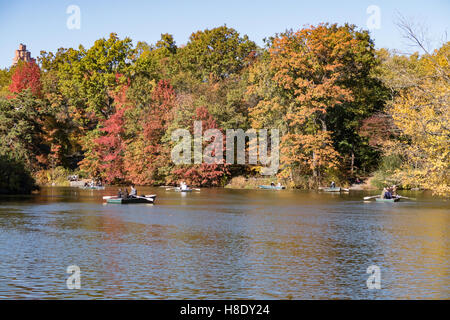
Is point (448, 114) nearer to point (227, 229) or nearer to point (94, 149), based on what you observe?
point (227, 229)

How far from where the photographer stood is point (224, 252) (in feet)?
87.2

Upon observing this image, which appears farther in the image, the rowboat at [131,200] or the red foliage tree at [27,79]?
the red foliage tree at [27,79]

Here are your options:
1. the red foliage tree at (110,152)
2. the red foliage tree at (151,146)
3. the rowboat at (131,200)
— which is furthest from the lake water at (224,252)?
the red foliage tree at (110,152)

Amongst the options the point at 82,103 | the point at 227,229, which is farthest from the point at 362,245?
the point at 82,103

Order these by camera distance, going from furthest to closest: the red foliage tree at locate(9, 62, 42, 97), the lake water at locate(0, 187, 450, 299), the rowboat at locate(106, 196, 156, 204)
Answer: the red foliage tree at locate(9, 62, 42, 97)
the rowboat at locate(106, 196, 156, 204)
the lake water at locate(0, 187, 450, 299)

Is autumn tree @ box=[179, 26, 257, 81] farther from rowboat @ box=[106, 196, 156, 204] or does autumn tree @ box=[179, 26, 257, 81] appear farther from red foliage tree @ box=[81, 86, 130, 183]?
rowboat @ box=[106, 196, 156, 204]

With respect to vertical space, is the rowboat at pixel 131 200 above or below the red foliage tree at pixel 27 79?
below

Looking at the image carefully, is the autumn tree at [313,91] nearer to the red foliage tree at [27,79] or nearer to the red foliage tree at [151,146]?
the red foliage tree at [151,146]

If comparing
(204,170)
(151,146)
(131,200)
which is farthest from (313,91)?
(131,200)

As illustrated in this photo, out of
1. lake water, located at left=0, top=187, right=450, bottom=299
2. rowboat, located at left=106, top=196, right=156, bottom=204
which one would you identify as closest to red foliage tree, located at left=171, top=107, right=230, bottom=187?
rowboat, located at left=106, top=196, right=156, bottom=204

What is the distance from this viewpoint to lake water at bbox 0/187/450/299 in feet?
64.8

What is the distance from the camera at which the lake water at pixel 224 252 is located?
1977 centimetres

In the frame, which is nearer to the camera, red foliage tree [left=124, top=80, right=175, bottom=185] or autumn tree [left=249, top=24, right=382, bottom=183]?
autumn tree [left=249, top=24, right=382, bottom=183]

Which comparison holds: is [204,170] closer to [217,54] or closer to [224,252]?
[217,54]
